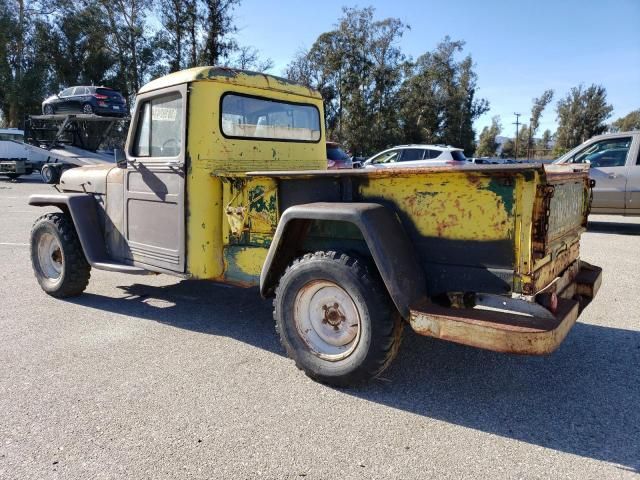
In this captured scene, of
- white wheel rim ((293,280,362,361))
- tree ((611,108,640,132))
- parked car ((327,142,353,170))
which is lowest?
white wheel rim ((293,280,362,361))

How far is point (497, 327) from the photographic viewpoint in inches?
103

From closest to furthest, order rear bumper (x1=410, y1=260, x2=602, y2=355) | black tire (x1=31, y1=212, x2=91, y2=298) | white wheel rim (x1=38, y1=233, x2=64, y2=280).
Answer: rear bumper (x1=410, y1=260, x2=602, y2=355) → black tire (x1=31, y1=212, x2=91, y2=298) → white wheel rim (x1=38, y1=233, x2=64, y2=280)

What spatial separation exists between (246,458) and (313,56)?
37.0 m

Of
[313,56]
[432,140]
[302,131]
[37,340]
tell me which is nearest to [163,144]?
[302,131]

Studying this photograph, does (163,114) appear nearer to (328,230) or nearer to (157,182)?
(157,182)

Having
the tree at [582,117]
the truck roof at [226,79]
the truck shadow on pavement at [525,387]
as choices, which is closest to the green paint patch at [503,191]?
the truck shadow on pavement at [525,387]

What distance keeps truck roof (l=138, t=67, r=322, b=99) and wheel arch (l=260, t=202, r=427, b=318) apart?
4.80 feet

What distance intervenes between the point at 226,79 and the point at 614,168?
831cm

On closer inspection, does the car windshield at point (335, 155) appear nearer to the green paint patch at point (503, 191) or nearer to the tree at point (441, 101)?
the green paint patch at point (503, 191)

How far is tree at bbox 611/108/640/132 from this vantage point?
56688 mm

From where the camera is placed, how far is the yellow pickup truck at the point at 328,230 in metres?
2.73

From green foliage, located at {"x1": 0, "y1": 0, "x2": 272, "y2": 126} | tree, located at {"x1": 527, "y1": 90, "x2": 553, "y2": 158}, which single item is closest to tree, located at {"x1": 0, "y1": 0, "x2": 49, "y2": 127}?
green foliage, located at {"x1": 0, "y1": 0, "x2": 272, "y2": 126}

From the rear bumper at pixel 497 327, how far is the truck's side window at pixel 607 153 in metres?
7.67

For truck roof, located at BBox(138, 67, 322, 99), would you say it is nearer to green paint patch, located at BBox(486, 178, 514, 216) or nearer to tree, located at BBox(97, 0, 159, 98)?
green paint patch, located at BBox(486, 178, 514, 216)
